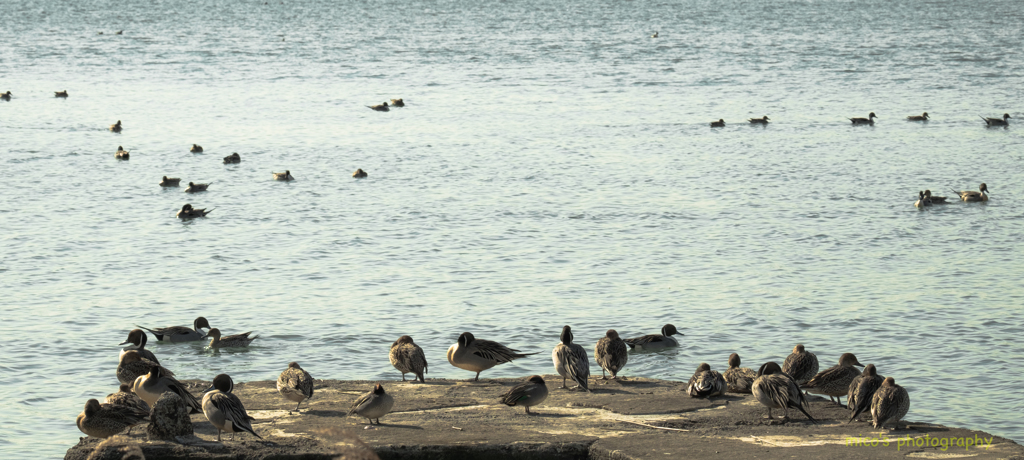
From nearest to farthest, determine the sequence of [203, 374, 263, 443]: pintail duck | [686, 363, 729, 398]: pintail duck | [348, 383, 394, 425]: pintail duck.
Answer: [203, 374, 263, 443]: pintail duck, [348, 383, 394, 425]: pintail duck, [686, 363, 729, 398]: pintail duck

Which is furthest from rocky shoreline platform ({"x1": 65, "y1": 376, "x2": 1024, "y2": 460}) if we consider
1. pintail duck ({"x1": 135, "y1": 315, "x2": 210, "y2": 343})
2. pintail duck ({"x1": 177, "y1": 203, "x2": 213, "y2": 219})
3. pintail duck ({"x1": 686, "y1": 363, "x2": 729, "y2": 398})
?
pintail duck ({"x1": 177, "y1": 203, "x2": 213, "y2": 219})

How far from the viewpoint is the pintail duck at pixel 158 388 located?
480 inches

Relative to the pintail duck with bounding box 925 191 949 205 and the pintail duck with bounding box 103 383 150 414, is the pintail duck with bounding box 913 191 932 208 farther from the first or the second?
the pintail duck with bounding box 103 383 150 414

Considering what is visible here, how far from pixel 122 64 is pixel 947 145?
51651 millimetres

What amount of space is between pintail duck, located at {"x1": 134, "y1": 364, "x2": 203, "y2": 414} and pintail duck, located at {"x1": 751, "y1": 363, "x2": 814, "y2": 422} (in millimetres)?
5937

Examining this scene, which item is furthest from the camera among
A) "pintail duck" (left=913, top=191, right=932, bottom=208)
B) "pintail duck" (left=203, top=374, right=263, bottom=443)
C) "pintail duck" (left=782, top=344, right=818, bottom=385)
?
"pintail duck" (left=913, top=191, right=932, bottom=208)

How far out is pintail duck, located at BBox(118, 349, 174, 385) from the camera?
547 inches

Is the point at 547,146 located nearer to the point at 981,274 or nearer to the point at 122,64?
the point at 981,274

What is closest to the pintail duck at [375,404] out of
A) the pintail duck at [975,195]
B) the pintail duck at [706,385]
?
the pintail duck at [706,385]

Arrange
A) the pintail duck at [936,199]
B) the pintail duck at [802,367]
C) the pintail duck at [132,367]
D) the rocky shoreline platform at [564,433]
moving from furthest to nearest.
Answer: the pintail duck at [936,199], the pintail duck at [132,367], the pintail duck at [802,367], the rocky shoreline platform at [564,433]

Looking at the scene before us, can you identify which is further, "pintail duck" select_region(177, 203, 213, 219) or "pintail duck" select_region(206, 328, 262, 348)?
"pintail duck" select_region(177, 203, 213, 219)

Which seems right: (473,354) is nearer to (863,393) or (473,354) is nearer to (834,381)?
(834,381)

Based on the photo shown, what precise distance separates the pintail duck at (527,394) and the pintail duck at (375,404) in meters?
1.31

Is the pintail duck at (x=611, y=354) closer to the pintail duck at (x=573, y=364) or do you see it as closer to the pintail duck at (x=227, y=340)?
the pintail duck at (x=573, y=364)
